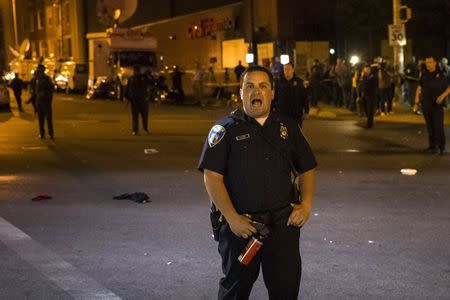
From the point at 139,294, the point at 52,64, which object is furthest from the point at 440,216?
the point at 52,64

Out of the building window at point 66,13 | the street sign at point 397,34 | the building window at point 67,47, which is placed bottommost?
the street sign at point 397,34

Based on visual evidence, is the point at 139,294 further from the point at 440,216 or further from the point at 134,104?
the point at 134,104

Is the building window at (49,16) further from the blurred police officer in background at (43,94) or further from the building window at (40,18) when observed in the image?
the blurred police officer in background at (43,94)

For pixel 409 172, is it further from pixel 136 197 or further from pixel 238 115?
pixel 238 115

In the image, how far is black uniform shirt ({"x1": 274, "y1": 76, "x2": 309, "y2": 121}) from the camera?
13797mm

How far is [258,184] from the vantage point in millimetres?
4469

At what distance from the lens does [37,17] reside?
7700 cm

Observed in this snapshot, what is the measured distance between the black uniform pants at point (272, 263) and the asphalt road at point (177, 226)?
1.63 m

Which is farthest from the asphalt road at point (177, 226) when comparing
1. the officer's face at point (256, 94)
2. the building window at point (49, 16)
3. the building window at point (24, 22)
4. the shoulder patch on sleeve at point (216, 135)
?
the building window at point (24, 22)

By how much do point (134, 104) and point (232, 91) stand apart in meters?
15.9

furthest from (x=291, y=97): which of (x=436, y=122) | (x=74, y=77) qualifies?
(x=74, y=77)

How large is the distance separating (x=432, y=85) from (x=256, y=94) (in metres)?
10.8

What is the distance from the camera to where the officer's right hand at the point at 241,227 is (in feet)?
14.3

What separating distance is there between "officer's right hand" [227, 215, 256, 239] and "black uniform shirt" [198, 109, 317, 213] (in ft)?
0.40
